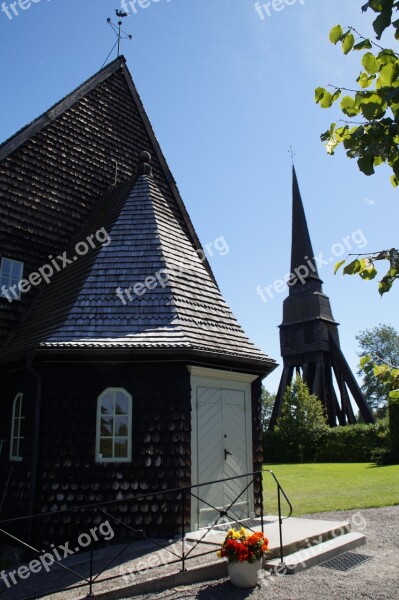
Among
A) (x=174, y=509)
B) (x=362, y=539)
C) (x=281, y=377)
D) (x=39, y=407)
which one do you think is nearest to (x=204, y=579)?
(x=174, y=509)

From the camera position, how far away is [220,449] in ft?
30.9

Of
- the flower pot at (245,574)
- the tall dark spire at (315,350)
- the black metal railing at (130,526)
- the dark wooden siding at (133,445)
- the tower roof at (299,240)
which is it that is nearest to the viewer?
the black metal railing at (130,526)

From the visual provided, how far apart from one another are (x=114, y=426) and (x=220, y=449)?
201cm

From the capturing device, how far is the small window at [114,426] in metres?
8.70

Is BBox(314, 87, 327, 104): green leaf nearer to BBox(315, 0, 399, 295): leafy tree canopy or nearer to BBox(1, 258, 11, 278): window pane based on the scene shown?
BBox(315, 0, 399, 295): leafy tree canopy

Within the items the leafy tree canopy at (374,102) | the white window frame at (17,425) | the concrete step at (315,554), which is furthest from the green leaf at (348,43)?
the white window frame at (17,425)

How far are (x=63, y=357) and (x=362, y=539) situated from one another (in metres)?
5.83

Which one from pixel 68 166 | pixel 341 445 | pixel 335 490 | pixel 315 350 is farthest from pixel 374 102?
pixel 315 350

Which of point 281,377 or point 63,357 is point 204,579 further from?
point 281,377

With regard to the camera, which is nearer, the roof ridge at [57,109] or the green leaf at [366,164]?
the green leaf at [366,164]

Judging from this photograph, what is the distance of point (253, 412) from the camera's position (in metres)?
→ 10.3

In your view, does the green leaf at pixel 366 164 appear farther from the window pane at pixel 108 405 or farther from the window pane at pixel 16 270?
the window pane at pixel 16 270

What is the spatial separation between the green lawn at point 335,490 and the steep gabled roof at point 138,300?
4.06 meters

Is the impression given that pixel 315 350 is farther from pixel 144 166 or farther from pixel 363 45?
pixel 363 45
